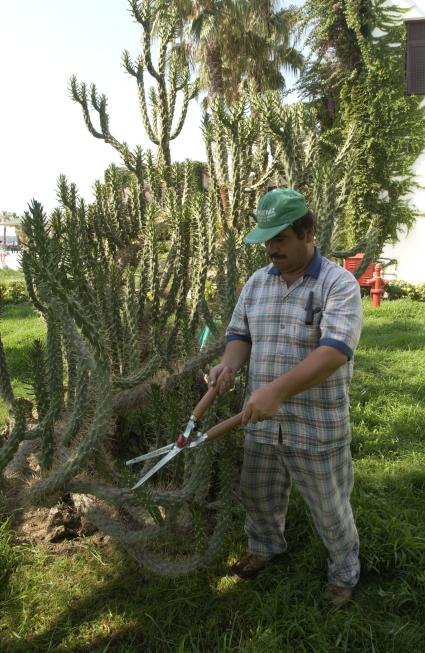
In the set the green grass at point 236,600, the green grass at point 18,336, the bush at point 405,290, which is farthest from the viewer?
the bush at point 405,290

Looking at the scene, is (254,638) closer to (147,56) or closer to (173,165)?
(173,165)

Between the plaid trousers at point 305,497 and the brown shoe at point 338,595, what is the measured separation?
0.03 metres

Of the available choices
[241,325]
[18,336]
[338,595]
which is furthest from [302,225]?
[18,336]

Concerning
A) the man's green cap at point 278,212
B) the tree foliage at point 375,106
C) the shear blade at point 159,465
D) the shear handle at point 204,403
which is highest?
the tree foliage at point 375,106

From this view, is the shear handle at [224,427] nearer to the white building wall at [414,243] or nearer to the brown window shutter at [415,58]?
the white building wall at [414,243]

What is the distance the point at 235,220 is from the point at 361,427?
6.58 ft

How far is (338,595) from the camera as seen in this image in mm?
2438

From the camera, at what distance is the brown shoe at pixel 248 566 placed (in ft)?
8.67

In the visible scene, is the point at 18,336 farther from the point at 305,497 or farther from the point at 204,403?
the point at 305,497

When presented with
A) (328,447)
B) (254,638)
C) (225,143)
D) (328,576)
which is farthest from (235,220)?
(254,638)

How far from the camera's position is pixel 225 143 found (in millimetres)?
3932

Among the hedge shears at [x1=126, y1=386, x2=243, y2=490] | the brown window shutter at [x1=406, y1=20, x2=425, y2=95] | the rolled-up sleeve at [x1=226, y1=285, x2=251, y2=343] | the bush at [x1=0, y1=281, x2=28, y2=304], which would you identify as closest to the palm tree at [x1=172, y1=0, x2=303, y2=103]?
the brown window shutter at [x1=406, y1=20, x2=425, y2=95]

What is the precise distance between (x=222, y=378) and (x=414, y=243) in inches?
429

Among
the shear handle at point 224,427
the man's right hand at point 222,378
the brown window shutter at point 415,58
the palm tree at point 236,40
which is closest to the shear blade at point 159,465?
the shear handle at point 224,427
